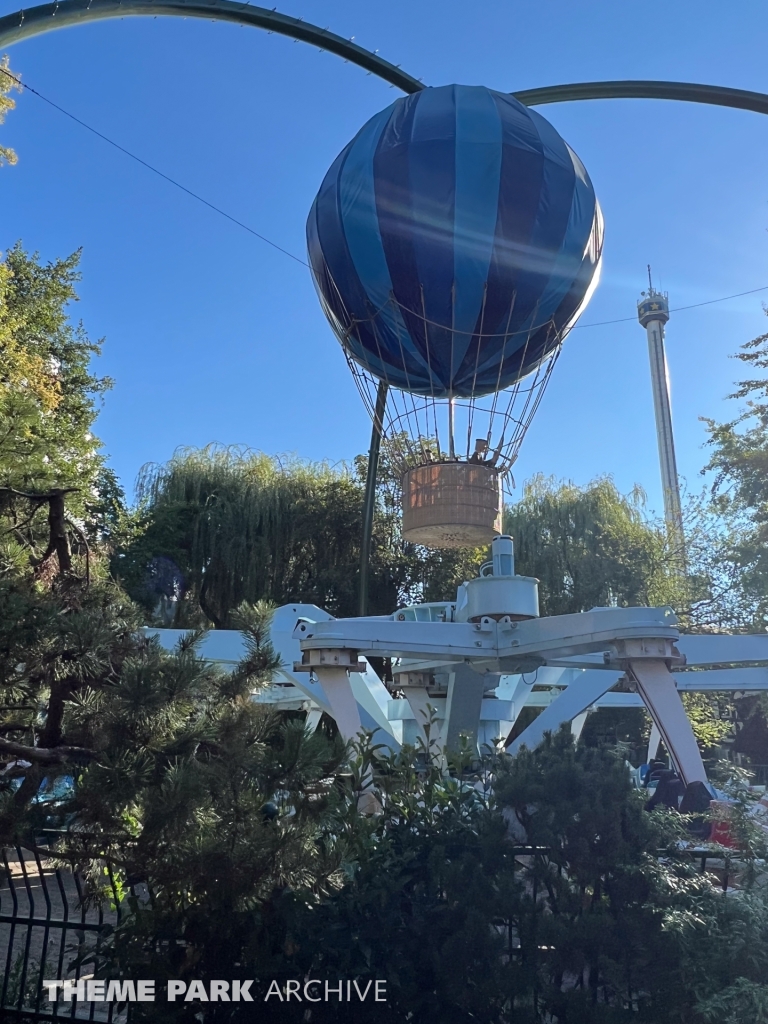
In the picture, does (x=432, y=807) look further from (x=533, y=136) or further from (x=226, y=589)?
(x=226, y=589)

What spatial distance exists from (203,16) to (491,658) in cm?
611

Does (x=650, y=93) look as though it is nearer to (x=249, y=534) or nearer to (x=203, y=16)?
(x=203, y=16)

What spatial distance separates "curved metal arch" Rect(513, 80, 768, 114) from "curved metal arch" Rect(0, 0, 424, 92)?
52.4 inches

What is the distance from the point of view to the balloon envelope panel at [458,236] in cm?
722

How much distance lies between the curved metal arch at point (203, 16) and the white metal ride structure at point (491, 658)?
4155 mm

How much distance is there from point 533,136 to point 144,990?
7068 mm

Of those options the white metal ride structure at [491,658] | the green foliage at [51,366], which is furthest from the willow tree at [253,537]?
the white metal ride structure at [491,658]

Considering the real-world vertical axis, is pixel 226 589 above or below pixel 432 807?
above

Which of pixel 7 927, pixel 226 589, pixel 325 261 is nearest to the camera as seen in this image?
pixel 7 927

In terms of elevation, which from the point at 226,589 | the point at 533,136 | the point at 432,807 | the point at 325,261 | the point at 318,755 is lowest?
the point at 432,807

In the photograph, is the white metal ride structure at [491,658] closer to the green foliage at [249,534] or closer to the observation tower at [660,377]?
the green foliage at [249,534]

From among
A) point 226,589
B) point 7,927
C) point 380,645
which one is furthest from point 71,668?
point 226,589

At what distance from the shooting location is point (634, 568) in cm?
2150

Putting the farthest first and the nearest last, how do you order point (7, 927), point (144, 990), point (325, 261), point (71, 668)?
point (325, 261) → point (7, 927) → point (144, 990) → point (71, 668)
